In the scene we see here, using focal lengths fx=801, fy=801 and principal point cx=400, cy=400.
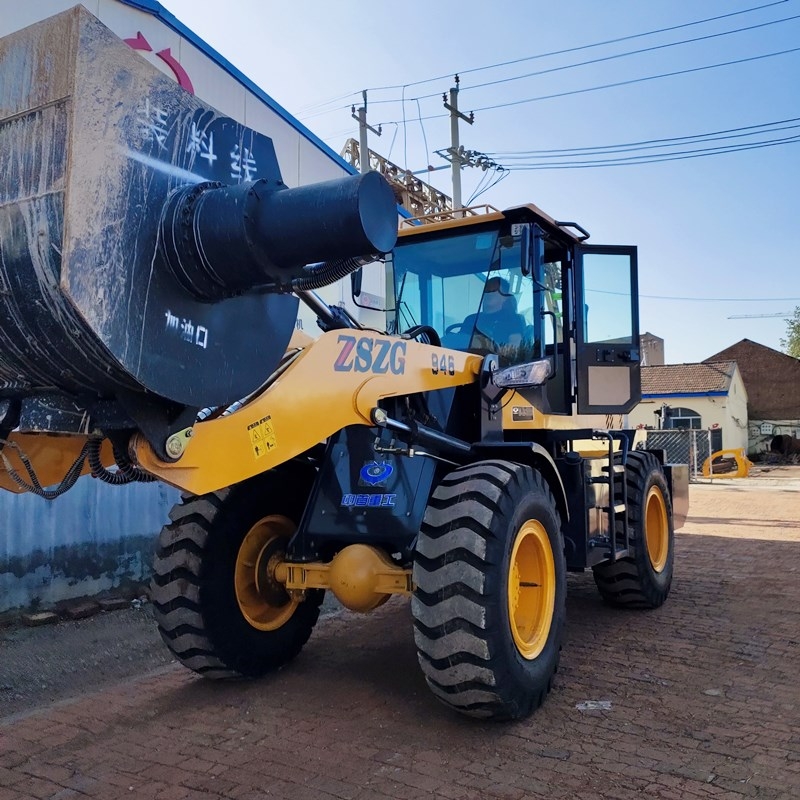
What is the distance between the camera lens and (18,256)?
2.51m

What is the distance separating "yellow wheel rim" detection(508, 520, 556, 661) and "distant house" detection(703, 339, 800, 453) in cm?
4997

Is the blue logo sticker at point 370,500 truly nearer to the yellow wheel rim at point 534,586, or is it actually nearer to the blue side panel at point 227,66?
the yellow wheel rim at point 534,586

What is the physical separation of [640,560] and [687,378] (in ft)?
125

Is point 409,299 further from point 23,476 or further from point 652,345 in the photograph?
point 652,345

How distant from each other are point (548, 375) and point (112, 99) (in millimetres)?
3188

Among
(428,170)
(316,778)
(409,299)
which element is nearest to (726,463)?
(428,170)

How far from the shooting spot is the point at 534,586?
4602mm

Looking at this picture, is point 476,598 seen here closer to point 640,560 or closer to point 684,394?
point 640,560

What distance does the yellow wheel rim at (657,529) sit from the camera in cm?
723

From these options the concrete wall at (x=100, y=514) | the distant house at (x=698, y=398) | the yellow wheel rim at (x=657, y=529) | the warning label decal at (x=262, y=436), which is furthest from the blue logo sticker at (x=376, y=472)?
the distant house at (x=698, y=398)

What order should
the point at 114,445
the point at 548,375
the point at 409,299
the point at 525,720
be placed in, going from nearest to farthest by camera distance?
the point at 114,445 → the point at 525,720 → the point at 548,375 → the point at 409,299

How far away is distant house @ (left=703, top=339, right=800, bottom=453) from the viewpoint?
2030 inches

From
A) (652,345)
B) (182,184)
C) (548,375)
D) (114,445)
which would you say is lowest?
(114,445)

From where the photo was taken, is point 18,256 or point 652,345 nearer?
point 18,256
